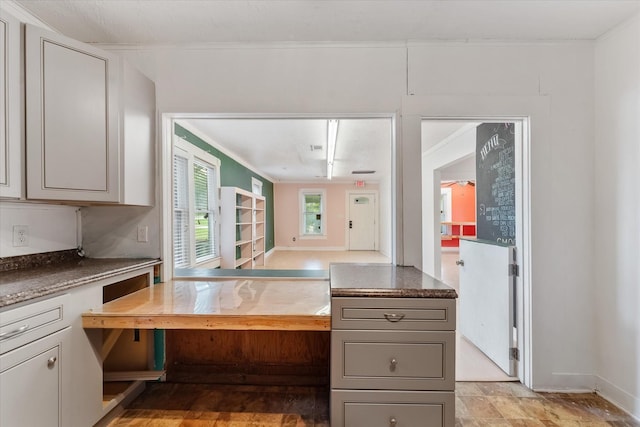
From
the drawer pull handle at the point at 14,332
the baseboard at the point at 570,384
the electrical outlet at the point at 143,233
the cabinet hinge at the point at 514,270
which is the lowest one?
the baseboard at the point at 570,384

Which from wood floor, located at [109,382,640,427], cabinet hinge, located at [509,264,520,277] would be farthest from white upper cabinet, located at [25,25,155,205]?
cabinet hinge, located at [509,264,520,277]

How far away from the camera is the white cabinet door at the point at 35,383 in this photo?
1129mm

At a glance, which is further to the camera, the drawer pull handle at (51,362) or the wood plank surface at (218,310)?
the wood plank surface at (218,310)

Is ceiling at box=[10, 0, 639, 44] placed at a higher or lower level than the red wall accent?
higher

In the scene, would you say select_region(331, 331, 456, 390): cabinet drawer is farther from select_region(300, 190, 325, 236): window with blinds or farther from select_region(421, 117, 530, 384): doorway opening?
select_region(300, 190, 325, 236): window with blinds

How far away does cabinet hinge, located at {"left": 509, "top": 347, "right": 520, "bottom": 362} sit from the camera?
2.12 m

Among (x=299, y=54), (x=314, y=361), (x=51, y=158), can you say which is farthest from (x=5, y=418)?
(x=299, y=54)

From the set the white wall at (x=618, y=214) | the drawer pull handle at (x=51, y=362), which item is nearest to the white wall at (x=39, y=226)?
the drawer pull handle at (x=51, y=362)

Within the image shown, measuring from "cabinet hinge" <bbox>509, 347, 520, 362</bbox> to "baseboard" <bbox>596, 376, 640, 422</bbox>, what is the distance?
48 centimetres

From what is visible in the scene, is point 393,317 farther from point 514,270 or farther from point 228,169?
point 228,169

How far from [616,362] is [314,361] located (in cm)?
200

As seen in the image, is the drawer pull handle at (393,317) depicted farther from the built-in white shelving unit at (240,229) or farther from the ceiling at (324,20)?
the built-in white shelving unit at (240,229)

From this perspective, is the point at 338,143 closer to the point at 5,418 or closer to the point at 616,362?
the point at 616,362

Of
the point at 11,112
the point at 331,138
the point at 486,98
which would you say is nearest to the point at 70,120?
the point at 11,112
